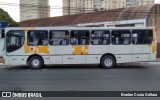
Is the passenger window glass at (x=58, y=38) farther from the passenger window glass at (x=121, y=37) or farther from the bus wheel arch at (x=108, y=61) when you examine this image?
the passenger window glass at (x=121, y=37)

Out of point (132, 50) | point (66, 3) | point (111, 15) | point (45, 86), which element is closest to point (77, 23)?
point (111, 15)

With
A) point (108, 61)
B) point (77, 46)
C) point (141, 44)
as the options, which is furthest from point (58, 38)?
point (141, 44)

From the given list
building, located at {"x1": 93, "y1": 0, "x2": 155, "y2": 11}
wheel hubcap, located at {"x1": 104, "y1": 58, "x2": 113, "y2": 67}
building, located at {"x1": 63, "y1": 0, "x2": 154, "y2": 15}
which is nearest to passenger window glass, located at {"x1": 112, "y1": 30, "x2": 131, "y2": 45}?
wheel hubcap, located at {"x1": 104, "y1": 58, "x2": 113, "y2": 67}

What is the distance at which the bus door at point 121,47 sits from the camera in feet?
60.2

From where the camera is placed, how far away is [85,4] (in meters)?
50.9

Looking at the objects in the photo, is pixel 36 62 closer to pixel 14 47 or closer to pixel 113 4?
pixel 14 47

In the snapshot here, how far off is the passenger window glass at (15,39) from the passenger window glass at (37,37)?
503 mm

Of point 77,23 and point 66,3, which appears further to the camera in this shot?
point 66,3

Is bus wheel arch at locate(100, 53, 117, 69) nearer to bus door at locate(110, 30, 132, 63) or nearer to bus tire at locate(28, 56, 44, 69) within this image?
bus door at locate(110, 30, 132, 63)

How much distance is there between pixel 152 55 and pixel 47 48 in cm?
689

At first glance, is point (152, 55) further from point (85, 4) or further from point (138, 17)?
point (85, 4)

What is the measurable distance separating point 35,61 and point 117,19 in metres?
21.0

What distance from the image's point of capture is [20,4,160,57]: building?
32375 mm

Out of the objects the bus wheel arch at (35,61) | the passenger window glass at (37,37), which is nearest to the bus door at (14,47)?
the passenger window glass at (37,37)
